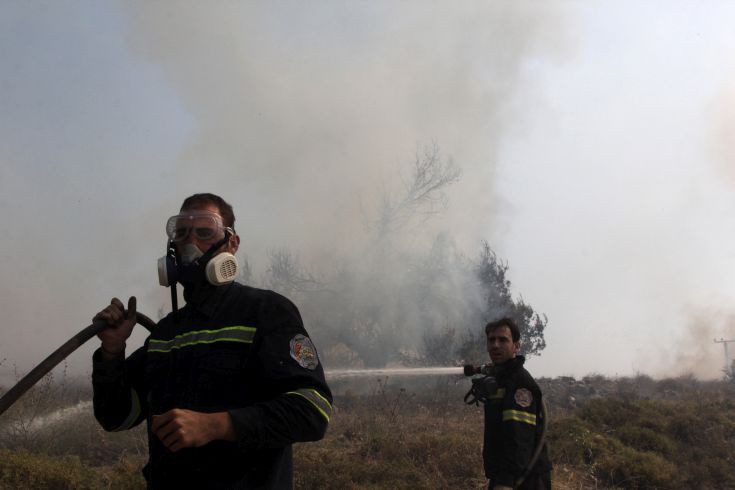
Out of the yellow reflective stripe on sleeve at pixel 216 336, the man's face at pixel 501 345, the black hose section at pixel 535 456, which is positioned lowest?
the black hose section at pixel 535 456

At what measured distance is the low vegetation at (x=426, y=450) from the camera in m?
6.97

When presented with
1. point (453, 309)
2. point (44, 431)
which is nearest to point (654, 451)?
point (44, 431)

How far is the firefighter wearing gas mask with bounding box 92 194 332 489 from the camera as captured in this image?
1626 millimetres

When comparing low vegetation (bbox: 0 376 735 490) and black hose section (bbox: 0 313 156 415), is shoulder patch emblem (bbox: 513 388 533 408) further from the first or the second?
low vegetation (bbox: 0 376 735 490)

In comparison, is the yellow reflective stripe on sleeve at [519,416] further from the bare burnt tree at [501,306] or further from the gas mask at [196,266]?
the bare burnt tree at [501,306]

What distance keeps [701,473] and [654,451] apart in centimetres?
94

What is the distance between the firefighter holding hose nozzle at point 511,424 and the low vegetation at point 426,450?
344 cm

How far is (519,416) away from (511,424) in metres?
0.08

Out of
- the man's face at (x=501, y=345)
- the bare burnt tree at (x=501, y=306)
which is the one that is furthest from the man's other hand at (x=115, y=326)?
the bare burnt tree at (x=501, y=306)

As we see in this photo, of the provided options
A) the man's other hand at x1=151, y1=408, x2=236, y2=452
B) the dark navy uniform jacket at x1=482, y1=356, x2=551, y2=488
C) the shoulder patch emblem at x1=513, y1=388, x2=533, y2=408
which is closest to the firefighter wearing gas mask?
the man's other hand at x1=151, y1=408, x2=236, y2=452

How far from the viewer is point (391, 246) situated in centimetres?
2530

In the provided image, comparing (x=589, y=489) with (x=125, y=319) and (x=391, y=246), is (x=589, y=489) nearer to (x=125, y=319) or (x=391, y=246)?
(x=125, y=319)

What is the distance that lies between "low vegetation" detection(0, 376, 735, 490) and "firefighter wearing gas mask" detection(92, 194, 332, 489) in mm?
4980

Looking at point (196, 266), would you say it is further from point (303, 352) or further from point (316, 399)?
point (316, 399)
